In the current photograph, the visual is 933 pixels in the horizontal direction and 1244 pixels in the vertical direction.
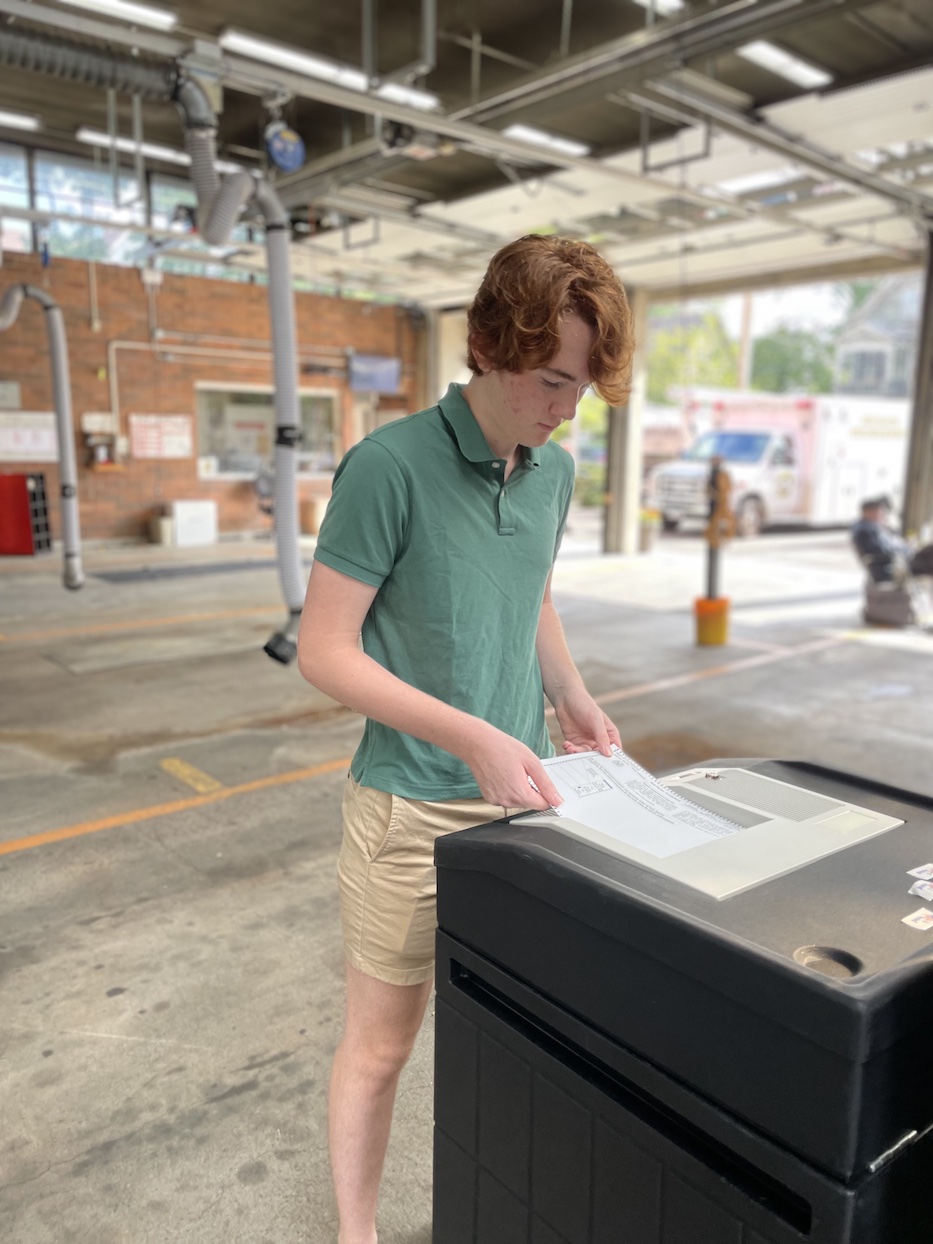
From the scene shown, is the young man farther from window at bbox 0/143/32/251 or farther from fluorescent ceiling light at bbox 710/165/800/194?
window at bbox 0/143/32/251

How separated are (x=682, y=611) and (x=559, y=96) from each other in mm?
4602

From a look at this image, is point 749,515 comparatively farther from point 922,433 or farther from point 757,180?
point 757,180

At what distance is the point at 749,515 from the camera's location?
15992mm

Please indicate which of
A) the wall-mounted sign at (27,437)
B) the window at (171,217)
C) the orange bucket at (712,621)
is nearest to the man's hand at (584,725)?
the orange bucket at (712,621)

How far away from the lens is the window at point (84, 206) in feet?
33.0

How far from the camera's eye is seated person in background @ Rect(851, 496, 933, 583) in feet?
26.0

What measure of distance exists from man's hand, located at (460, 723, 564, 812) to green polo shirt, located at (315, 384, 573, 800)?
172 millimetres

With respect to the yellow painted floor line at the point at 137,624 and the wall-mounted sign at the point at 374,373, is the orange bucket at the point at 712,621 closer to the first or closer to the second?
the yellow painted floor line at the point at 137,624

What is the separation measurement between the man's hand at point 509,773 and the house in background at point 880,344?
39.3 meters

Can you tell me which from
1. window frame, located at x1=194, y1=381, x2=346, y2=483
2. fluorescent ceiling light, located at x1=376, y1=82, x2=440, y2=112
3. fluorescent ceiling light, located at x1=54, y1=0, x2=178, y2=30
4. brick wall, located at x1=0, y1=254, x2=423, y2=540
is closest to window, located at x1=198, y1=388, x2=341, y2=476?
window frame, located at x1=194, y1=381, x2=346, y2=483

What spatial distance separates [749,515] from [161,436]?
982 cm

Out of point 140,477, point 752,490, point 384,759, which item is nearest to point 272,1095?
point 384,759

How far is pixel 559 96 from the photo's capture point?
5.48 metres

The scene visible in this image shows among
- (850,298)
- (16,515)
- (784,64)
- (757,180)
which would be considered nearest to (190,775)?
(16,515)
